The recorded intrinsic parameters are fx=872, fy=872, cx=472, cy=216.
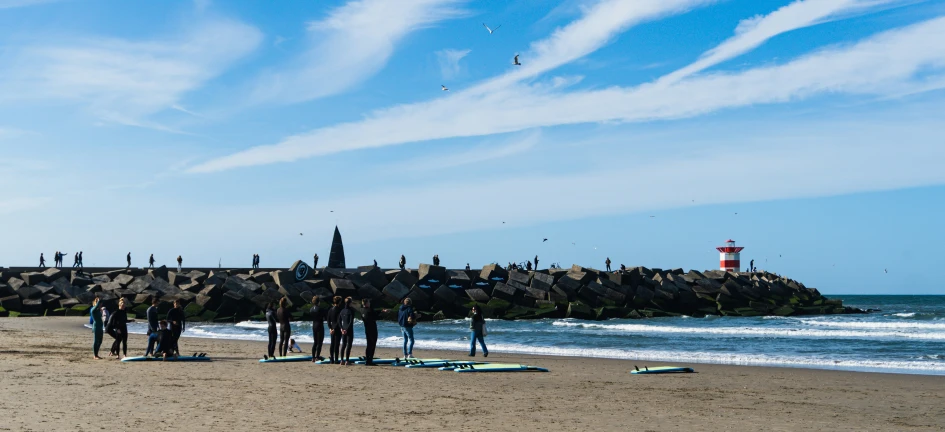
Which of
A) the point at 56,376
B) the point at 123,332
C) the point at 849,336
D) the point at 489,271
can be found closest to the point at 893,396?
the point at 56,376

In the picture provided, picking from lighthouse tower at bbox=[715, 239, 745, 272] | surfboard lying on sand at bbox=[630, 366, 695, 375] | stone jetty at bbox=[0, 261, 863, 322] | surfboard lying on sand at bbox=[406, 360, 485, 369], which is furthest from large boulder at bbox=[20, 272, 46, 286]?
lighthouse tower at bbox=[715, 239, 745, 272]

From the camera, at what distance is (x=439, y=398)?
11453 mm

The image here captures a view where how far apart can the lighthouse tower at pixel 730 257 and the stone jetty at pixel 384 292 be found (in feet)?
46.1

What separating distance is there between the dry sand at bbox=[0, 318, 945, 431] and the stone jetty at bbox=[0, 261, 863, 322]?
17.8 metres

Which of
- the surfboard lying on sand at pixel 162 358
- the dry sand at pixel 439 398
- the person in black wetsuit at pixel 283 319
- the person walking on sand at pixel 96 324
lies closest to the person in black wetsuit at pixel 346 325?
the dry sand at pixel 439 398

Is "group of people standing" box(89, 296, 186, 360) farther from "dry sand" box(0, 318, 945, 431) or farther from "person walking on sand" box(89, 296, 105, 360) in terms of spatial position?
"dry sand" box(0, 318, 945, 431)

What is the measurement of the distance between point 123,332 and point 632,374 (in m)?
9.70

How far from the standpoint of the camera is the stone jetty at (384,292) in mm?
35125

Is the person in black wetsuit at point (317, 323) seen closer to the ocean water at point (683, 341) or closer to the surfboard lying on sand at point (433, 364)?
the surfboard lying on sand at point (433, 364)

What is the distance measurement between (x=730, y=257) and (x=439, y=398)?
5194cm

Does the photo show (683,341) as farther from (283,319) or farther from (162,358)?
(162,358)

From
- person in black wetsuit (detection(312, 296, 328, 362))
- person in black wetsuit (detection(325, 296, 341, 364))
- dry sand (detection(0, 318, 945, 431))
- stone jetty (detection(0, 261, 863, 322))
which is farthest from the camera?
stone jetty (detection(0, 261, 863, 322))

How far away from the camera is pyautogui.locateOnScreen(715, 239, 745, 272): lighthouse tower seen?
59844 mm

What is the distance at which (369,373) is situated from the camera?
1475 centimetres
